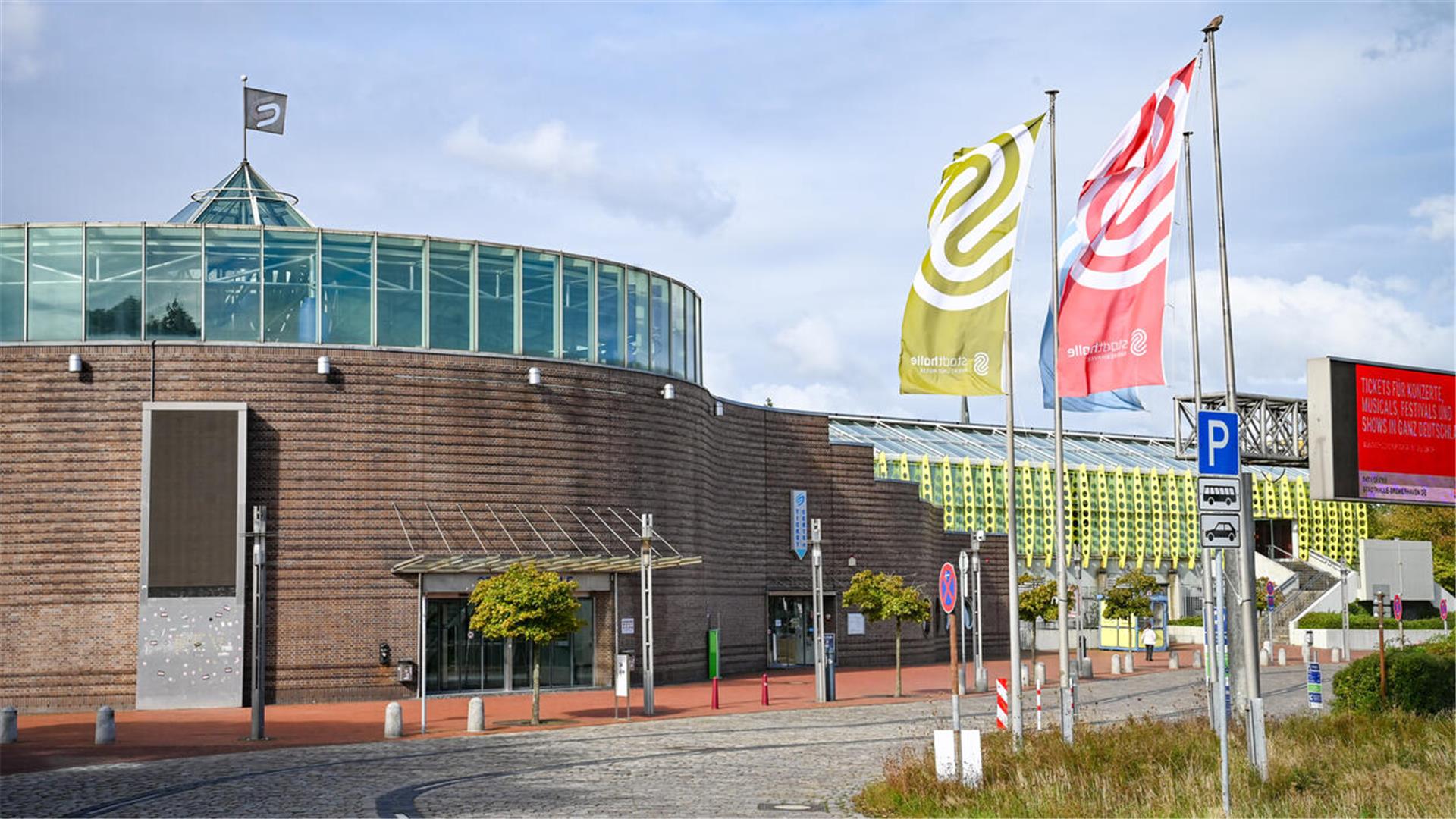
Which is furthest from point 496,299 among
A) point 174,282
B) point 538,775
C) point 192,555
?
point 538,775

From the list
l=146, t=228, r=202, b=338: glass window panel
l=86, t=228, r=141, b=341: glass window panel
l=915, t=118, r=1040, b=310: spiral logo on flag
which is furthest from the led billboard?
l=86, t=228, r=141, b=341: glass window panel

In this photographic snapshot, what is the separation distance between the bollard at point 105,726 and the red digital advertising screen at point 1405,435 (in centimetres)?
2309

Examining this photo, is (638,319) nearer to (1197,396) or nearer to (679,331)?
(679,331)

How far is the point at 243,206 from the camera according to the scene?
135 ft

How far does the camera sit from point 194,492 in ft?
113

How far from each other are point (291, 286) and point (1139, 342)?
72.9 feet

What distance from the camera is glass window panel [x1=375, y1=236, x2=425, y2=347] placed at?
36.7 m

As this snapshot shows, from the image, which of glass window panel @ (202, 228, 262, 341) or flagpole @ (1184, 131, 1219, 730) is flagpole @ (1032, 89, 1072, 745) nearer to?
flagpole @ (1184, 131, 1219, 730)

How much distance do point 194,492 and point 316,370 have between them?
404 cm

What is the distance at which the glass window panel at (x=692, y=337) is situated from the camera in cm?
4412

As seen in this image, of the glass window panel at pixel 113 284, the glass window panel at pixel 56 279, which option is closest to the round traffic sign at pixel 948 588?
the glass window panel at pixel 113 284

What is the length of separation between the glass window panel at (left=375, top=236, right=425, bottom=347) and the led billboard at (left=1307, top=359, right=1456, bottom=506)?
21.3m

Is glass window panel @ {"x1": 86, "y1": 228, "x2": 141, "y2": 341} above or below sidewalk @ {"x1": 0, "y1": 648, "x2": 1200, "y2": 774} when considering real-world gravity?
above

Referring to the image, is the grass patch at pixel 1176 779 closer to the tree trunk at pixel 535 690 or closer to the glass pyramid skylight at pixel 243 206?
the tree trunk at pixel 535 690
